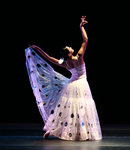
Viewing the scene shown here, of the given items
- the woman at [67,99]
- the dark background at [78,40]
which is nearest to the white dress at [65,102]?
the woman at [67,99]

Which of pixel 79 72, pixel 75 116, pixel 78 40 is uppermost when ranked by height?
pixel 78 40

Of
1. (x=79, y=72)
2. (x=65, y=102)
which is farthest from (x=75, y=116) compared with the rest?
(x=79, y=72)

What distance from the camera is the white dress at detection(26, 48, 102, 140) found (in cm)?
279

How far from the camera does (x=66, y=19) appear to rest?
14.1 ft

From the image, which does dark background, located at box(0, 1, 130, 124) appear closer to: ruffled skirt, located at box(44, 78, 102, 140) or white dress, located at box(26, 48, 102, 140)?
white dress, located at box(26, 48, 102, 140)

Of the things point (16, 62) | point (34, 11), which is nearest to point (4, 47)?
point (16, 62)

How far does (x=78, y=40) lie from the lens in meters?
4.35

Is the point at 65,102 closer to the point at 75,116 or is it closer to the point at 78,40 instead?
the point at 75,116

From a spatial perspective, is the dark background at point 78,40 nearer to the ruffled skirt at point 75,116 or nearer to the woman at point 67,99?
the woman at point 67,99

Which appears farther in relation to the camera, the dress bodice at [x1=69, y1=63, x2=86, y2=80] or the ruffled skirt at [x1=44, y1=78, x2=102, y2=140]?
the dress bodice at [x1=69, y1=63, x2=86, y2=80]

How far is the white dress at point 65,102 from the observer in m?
2.79

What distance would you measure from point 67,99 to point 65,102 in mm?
42

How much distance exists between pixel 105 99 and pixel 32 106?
4.37ft

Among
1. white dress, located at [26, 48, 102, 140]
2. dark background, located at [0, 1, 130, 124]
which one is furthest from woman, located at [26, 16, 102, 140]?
dark background, located at [0, 1, 130, 124]
